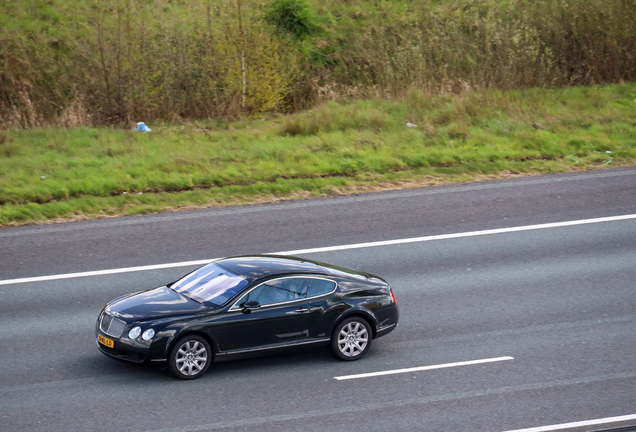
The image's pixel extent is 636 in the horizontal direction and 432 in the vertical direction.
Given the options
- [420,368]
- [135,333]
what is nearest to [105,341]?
[135,333]

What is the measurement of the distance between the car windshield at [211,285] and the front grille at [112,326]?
93 centimetres

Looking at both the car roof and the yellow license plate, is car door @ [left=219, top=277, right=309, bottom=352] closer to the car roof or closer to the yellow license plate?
the car roof

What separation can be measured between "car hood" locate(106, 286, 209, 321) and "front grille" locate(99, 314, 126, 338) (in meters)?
0.07

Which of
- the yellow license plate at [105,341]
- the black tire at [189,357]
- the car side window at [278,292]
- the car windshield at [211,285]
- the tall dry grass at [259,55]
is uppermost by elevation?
the tall dry grass at [259,55]

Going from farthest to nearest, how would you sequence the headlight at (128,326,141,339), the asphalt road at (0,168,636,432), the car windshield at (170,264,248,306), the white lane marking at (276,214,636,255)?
the white lane marking at (276,214,636,255), the car windshield at (170,264,248,306), the headlight at (128,326,141,339), the asphalt road at (0,168,636,432)

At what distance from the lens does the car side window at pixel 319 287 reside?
32.1ft

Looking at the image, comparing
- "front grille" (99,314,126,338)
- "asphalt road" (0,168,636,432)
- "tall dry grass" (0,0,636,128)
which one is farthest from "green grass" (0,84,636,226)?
"front grille" (99,314,126,338)

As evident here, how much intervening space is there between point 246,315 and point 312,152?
33.5 feet

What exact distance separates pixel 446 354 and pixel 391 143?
35.3ft

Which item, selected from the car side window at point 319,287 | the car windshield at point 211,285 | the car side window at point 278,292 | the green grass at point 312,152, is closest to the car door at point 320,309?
the car side window at point 319,287

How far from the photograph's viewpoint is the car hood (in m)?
9.05

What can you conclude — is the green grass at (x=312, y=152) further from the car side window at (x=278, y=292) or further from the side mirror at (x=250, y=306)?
the side mirror at (x=250, y=306)

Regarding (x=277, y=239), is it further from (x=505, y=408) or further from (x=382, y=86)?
(x=382, y=86)

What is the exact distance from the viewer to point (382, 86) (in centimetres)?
2511
